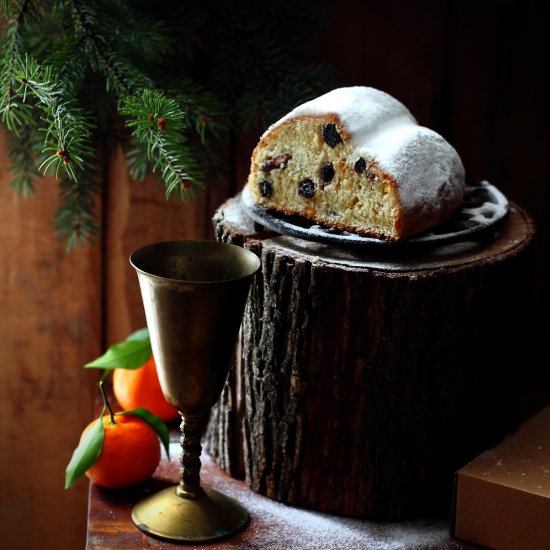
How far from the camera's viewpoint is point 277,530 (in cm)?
111

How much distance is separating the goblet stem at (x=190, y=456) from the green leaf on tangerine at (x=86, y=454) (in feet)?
0.36

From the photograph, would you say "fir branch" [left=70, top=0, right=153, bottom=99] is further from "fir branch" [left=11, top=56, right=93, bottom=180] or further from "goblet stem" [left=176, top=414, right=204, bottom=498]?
"goblet stem" [left=176, top=414, right=204, bottom=498]

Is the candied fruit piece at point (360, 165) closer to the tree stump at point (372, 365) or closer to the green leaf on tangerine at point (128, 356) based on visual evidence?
the tree stump at point (372, 365)

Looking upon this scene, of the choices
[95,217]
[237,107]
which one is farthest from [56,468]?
[237,107]

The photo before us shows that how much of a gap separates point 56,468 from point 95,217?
456 millimetres

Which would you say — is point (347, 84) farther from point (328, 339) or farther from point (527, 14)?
point (328, 339)

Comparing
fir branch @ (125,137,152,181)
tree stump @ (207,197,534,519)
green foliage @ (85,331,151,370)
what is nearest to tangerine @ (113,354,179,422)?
green foliage @ (85,331,151,370)

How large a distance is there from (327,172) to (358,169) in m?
0.05

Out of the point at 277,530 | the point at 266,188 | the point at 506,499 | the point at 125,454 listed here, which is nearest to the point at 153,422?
the point at 125,454

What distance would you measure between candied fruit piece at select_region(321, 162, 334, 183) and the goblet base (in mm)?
404

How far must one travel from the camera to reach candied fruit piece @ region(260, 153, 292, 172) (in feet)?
3.76

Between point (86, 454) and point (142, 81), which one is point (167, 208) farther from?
point (86, 454)

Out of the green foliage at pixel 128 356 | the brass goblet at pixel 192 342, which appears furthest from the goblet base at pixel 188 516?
the green foliage at pixel 128 356

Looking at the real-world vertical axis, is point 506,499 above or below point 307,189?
below
